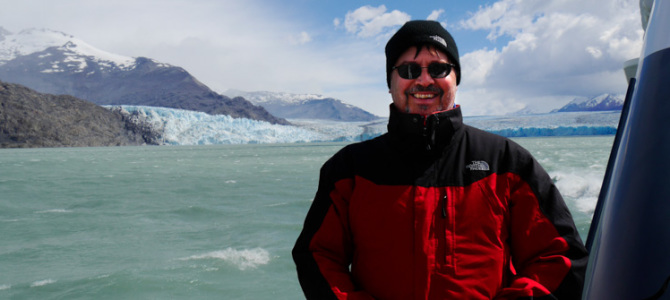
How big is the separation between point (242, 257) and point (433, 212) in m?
5.39

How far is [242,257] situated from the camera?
256 inches

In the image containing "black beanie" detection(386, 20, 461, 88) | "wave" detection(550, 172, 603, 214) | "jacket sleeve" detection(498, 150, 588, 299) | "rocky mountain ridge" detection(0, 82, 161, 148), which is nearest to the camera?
"jacket sleeve" detection(498, 150, 588, 299)

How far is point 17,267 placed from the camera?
6254 mm

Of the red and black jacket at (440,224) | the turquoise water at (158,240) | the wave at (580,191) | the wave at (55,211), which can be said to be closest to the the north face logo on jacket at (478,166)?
the red and black jacket at (440,224)

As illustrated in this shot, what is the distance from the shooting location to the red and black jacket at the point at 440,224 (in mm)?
1426

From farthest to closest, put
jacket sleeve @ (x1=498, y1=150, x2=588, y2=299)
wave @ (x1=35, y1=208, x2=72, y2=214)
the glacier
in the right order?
the glacier → wave @ (x1=35, y1=208, x2=72, y2=214) → jacket sleeve @ (x1=498, y1=150, x2=588, y2=299)

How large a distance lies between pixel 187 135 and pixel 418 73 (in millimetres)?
75049

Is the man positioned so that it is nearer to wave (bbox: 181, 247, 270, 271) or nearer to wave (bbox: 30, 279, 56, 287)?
wave (bbox: 181, 247, 270, 271)

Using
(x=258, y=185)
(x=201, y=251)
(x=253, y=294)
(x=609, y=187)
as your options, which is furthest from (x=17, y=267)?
(x=258, y=185)

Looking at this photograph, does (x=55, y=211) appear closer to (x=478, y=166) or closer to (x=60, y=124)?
(x=478, y=166)

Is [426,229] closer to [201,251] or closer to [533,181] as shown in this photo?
[533,181]

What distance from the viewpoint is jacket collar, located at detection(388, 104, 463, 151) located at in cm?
149

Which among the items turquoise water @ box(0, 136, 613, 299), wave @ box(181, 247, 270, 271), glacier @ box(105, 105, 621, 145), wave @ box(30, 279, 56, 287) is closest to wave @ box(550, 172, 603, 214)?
turquoise water @ box(0, 136, 613, 299)

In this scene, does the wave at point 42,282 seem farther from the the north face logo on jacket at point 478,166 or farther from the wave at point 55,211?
the wave at point 55,211
